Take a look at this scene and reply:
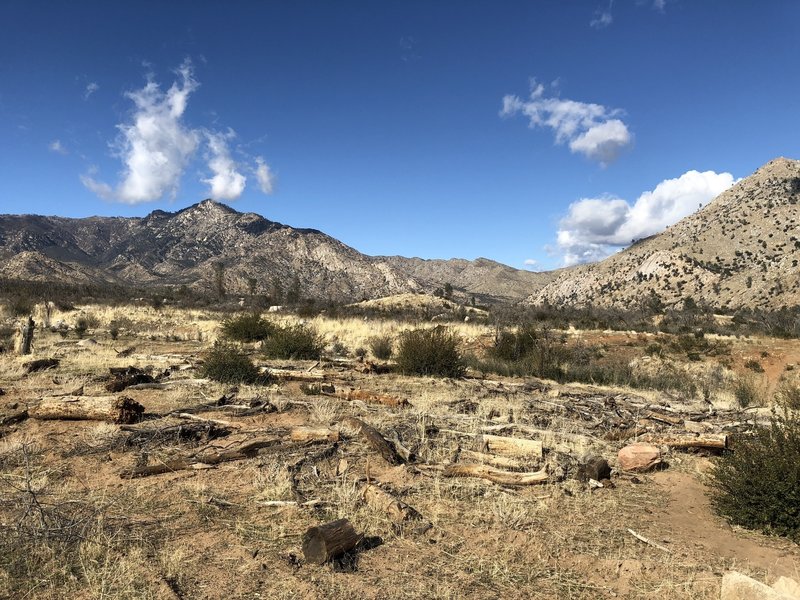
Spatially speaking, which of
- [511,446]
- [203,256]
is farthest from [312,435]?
[203,256]

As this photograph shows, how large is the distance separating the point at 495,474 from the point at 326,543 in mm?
3103

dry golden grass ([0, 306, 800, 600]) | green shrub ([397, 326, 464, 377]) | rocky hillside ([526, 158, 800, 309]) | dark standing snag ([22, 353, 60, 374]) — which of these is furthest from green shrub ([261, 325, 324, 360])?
rocky hillside ([526, 158, 800, 309])

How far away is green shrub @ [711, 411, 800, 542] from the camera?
5.68m

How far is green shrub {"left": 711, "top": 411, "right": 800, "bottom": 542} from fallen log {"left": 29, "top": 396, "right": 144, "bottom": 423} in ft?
29.9

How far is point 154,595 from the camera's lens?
3.99 metres

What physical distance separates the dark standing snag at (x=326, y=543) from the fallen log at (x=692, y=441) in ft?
21.3

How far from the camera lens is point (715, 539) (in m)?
5.63

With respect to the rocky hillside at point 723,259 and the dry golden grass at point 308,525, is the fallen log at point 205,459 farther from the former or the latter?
the rocky hillside at point 723,259

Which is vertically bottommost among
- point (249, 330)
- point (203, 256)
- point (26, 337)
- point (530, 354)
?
point (530, 354)

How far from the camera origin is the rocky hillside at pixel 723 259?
65125 mm

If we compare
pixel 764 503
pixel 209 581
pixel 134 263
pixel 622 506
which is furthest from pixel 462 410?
pixel 134 263

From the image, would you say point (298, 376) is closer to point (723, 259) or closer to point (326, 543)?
point (326, 543)

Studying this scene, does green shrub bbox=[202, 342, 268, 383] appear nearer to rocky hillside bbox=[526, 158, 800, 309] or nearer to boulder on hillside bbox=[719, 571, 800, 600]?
boulder on hillside bbox=[719, 571, 800, 600]

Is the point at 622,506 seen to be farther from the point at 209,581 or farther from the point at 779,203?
the point at 779,203
